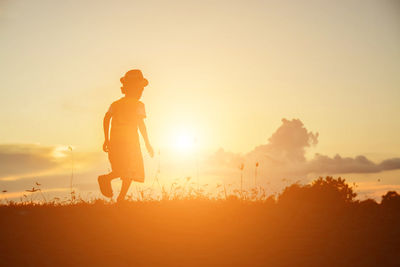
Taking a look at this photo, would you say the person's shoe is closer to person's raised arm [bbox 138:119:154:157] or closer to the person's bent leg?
the person's bent leg

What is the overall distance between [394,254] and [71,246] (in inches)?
259

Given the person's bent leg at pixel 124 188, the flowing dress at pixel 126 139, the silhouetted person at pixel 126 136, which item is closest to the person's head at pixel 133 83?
the silhouetted person at pixel 126 136

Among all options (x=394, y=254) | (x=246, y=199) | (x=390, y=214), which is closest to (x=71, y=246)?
(x=246, y=199)

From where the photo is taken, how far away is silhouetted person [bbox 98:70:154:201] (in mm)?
11539

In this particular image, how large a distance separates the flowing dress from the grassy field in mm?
938

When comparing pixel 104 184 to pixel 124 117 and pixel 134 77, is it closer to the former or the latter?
pixel 124 117

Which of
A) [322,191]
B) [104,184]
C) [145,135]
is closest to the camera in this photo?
[104,184]

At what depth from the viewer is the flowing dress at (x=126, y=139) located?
11.5 m

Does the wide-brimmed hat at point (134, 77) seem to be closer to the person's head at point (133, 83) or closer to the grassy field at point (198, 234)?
Answer: the person's head at point (133, 83)

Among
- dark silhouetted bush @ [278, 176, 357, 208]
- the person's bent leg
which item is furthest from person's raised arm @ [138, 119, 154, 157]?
dark silhouetted bush @ [278, 176, 357, 208]

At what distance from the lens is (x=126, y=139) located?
1162 centimetres

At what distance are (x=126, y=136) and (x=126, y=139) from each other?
0.08 meters

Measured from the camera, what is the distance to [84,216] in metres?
10.8

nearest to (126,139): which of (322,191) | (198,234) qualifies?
(198,234)
